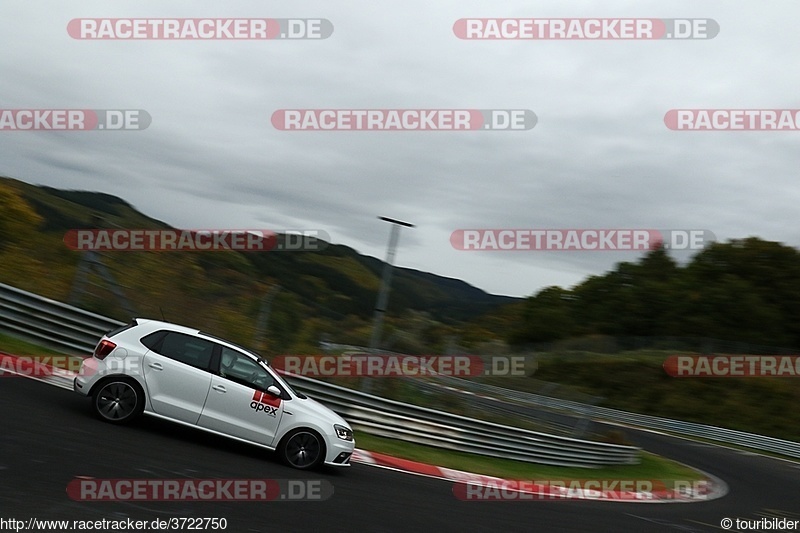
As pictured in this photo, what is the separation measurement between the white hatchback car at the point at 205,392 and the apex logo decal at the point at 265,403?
0.04ft

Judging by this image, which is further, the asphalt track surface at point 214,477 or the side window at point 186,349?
the side window at point 186,349

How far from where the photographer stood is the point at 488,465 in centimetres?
1413

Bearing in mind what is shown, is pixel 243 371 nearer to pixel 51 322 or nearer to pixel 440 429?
pixel 51 322

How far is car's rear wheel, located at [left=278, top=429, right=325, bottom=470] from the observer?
9.77 meters

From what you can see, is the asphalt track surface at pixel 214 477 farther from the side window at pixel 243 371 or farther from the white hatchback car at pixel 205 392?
the side window at pixel 243 371

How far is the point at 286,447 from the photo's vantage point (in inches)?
386

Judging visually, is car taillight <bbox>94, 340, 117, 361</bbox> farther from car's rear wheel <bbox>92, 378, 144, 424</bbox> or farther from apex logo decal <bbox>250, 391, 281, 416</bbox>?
apex logo decal <bbox>250, 391, 281, 416</bbox>

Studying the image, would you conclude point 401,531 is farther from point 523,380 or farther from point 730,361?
point 730,361

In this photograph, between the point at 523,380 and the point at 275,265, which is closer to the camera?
the point at 523,380

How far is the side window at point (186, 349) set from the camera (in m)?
9.62

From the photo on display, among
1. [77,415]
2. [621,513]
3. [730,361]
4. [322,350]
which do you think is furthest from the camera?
[730,361]

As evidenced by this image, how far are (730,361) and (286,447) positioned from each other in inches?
1616

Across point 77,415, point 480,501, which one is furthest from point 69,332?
point 480,501

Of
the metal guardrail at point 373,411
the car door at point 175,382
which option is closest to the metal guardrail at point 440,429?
the metal guardrail at point 373,411
